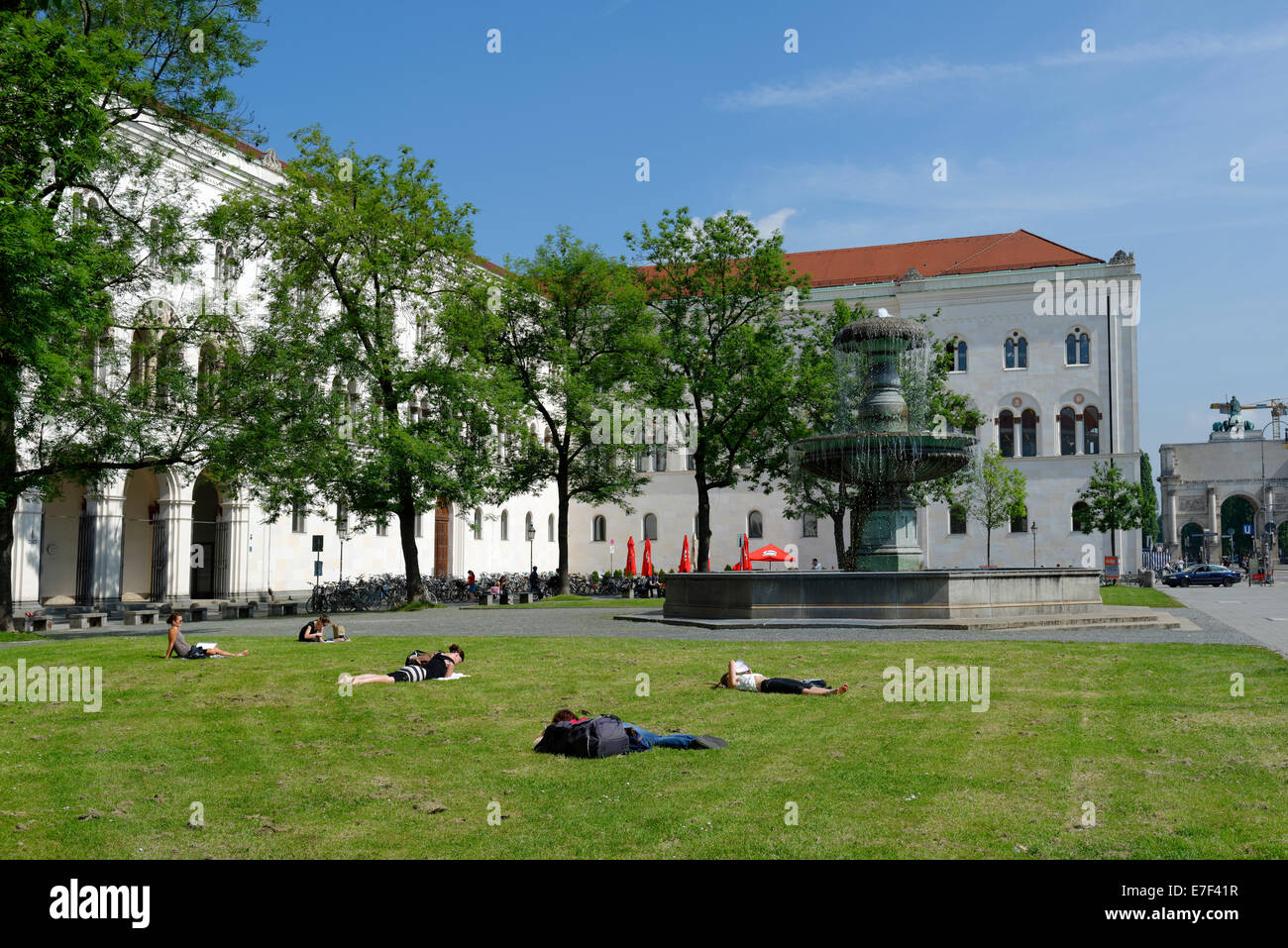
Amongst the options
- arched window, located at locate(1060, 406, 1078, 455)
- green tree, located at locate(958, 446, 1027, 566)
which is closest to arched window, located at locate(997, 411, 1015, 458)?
arched window, located at locate(1060, 406, 1078, 455)

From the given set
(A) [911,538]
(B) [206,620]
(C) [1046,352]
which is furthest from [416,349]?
(C) [1046,352]

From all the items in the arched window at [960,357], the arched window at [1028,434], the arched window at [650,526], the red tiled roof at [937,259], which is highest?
the red tiled roof at [937,259]

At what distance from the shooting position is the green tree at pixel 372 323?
1302 inches

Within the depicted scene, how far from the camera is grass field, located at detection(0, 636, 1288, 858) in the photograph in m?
6.54

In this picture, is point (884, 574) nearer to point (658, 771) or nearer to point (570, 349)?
point (658, 771)

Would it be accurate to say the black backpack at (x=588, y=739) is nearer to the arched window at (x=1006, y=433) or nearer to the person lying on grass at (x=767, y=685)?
the person lying on grass at (x=767, y=685)

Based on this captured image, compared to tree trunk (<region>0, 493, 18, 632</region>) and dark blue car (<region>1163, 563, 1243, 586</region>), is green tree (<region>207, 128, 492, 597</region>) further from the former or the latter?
dark blue car (<region>1163, 563, 1243, 586</region>)

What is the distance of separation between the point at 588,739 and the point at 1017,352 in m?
64.6

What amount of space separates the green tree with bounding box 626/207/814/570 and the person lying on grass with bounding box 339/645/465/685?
2818 centimetres

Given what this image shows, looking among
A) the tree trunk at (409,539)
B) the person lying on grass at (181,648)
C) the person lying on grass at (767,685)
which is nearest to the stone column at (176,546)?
the tree trunk at (409,539)

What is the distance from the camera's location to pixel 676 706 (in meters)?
12.2

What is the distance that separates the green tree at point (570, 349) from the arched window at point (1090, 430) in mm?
35753
